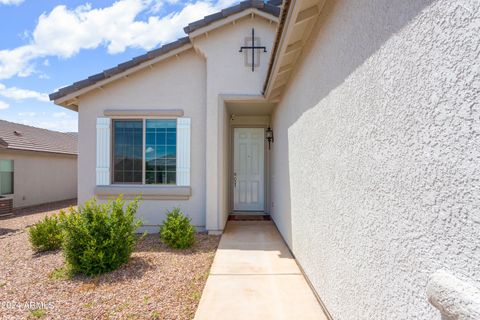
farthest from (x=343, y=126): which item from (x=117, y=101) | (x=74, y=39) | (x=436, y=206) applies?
(x=74, y=39)

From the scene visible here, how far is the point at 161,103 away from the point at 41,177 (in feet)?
35.0

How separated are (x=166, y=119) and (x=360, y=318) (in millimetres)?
6404

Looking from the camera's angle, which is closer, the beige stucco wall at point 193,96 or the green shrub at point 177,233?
the green shrub at point 177,233

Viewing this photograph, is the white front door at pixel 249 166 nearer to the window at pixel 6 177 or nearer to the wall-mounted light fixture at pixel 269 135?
the wall-mounted light fixture at pixel 269 135

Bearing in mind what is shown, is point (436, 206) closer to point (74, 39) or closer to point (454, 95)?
point (454, 95)

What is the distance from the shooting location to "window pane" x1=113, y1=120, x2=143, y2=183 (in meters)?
7.45

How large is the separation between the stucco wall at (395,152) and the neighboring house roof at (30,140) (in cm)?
1337

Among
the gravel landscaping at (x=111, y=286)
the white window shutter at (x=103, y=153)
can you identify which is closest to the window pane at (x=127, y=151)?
the white window shutter at (x=103, y=153)

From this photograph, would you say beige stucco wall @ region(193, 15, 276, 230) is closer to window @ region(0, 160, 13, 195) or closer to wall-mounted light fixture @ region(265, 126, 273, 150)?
wall-mounted light fixture @ region(265, 126, 273, 150)

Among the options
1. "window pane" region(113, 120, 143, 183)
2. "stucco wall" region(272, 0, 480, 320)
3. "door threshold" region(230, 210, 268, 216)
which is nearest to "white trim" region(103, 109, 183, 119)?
"window pane" region(113, 120, 143, 183)

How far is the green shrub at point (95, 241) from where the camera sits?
4.67 meters

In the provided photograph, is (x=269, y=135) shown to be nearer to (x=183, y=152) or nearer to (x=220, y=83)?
(x=220, y=83)

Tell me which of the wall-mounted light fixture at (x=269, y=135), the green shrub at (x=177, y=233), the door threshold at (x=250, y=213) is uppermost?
the wall-mounted light fixture at (x=269, y=135)

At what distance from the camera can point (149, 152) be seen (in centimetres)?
744
